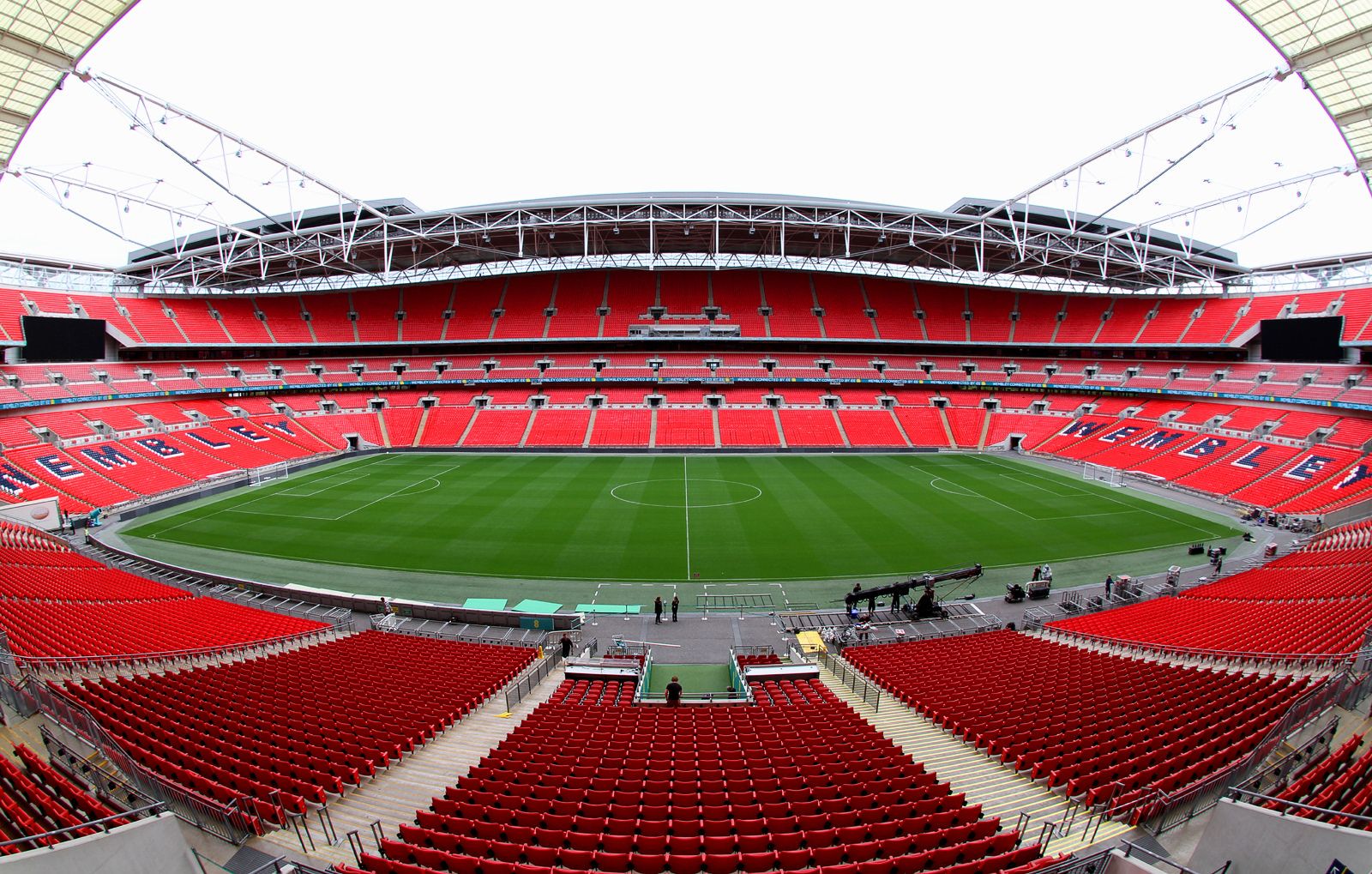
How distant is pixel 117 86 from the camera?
21453 millimetres

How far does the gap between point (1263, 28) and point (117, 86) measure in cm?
3873

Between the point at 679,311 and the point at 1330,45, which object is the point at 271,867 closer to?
the point at 1330,45

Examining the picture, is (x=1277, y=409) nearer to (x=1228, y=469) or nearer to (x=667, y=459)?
(x=1228, y=469)

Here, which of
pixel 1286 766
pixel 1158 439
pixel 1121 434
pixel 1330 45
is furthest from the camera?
pixel 1121 434

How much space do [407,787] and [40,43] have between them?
21.3 m

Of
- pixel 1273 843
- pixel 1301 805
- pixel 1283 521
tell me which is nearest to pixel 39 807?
pixel 1273 843

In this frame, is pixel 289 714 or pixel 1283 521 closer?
pixel 289 714

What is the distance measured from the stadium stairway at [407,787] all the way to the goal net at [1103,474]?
3625cm

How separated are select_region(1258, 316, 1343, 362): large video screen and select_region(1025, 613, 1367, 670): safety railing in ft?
129

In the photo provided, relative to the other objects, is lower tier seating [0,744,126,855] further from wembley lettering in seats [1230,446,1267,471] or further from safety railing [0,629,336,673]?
wembley lettering in seats [1230,446,1267,471]

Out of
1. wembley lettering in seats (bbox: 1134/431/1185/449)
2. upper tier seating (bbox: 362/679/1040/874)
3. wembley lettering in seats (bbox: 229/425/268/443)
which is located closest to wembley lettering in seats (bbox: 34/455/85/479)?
wembley lettering in seats (bbox: 229/425/268/443)

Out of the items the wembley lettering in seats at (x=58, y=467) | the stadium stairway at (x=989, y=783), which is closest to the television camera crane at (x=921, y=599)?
the stadium stairway at (x=989, y=783)

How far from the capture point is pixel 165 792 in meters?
6.20

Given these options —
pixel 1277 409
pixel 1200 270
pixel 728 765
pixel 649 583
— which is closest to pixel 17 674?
pixel 728 765
